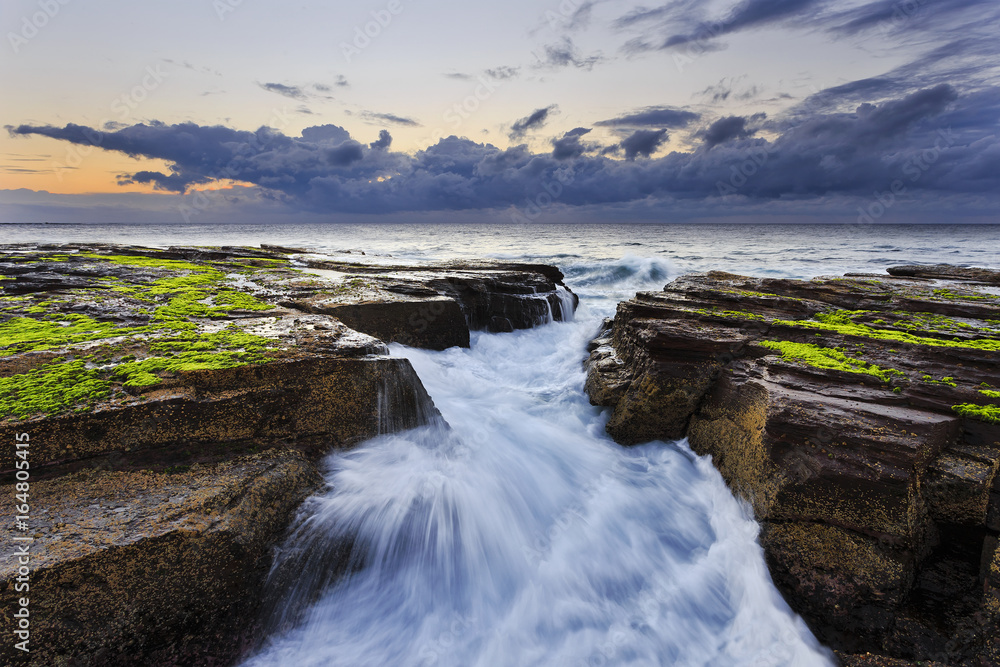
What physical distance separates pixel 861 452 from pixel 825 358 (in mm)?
1656

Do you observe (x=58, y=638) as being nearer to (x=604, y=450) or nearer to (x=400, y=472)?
(x=400, y=472)

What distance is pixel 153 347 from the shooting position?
449cm

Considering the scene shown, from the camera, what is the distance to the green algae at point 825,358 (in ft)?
15.2

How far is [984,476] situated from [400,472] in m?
5.10

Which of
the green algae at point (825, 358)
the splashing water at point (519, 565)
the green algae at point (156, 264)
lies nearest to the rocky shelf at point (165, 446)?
the splashing water at point (519, 565)

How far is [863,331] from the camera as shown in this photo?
19.1ft

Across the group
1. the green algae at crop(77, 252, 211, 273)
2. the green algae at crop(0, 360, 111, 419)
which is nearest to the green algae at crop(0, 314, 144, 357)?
the green algae at crop(0, 360, 111, 419)

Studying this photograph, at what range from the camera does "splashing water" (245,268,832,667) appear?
355 centimetres

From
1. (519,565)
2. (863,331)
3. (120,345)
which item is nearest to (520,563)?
(519,565)

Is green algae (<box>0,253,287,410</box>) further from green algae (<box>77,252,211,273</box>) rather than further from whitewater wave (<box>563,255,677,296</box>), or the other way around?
whitewater wave (<box>563,255,677,296</box>)

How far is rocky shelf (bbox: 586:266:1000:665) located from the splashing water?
39 centimetres

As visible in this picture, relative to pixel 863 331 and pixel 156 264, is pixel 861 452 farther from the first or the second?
pixel 156 264

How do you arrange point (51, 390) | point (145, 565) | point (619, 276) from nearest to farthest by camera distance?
point (145, 565)
point (51, 390)
point (619, 276)

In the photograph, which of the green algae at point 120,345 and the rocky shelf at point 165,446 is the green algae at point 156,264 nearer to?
the green algae at point 120,345
